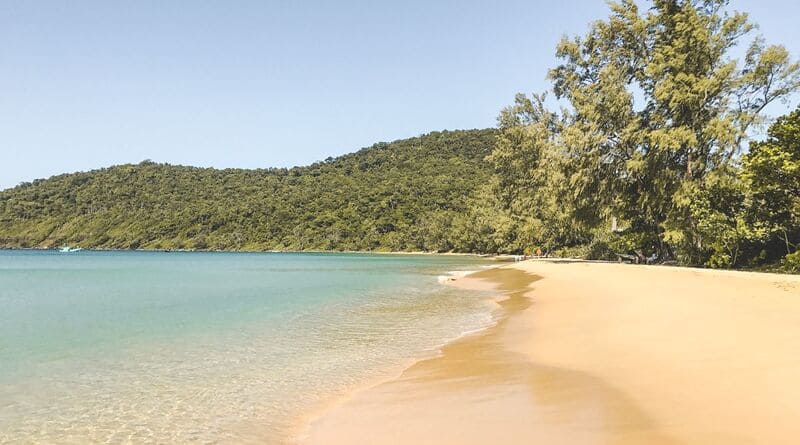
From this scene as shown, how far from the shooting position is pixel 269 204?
15312 centimetres

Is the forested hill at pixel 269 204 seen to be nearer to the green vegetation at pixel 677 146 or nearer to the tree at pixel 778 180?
the green vegetation at pixel 677 146

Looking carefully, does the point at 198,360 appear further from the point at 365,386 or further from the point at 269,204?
the point at 269,204

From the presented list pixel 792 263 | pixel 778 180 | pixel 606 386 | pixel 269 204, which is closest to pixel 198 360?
pixel 606 386

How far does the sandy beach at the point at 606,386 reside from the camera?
5.18 meters

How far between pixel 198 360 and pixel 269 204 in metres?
147

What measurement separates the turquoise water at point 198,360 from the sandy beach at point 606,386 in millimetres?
1076

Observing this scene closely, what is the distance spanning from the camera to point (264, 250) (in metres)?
144

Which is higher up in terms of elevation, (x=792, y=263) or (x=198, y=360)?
(x=792, y=263)

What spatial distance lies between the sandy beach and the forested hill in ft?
331

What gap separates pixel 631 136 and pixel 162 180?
17109 centimetres

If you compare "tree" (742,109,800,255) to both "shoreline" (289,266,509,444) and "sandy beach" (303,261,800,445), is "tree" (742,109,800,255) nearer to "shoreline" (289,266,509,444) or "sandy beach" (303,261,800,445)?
"sandy beach" (303,261,800,445)

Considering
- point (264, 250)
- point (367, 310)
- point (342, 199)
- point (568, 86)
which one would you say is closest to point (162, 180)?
point (264, 250)

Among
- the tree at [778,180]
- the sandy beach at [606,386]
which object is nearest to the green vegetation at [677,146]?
the tree at [778,180]

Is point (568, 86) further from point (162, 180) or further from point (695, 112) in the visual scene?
point (162, 180)
